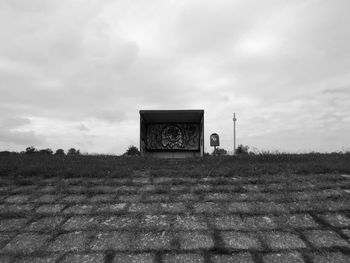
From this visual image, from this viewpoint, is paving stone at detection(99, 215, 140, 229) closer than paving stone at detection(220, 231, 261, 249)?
No

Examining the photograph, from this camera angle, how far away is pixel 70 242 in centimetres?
323

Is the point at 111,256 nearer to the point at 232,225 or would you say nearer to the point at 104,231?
the point at 104,231

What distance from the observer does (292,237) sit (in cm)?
323

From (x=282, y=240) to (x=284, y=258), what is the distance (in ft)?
1.08

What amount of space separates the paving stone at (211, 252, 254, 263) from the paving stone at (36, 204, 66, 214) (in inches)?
91.5

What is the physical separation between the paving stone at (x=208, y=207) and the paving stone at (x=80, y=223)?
1327 millimetres

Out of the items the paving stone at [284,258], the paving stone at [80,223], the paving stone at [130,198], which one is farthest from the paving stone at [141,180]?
the paving stone at [284,258]

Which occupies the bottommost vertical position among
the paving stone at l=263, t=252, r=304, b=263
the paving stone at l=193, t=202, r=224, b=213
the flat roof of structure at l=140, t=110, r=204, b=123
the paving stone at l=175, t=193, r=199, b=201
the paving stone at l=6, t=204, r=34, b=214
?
the paving stone at l=263, t=252, r=304, b=263

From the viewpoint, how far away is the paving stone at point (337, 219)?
3.50 meters

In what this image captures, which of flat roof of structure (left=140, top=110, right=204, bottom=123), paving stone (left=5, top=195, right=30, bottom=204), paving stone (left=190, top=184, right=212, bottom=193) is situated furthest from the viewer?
flat roof of structure (left=140, top=110, right=204, bottom=123)

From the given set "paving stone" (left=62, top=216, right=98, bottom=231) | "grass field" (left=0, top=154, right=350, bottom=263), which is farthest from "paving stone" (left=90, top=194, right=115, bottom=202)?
"paving stone" (left=62, top=216, right=98, bottom=231)

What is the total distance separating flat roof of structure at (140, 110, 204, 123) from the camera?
12.0 metres

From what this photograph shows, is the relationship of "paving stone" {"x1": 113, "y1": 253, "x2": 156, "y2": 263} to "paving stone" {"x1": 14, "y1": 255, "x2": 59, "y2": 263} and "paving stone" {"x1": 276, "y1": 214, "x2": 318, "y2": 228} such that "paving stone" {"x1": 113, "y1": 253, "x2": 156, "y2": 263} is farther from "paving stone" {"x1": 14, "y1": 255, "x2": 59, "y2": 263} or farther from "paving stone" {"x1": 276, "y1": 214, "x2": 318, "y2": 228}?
"paving stone" {"x1": 276, "y1": 214, "x2": 318, "y2": 228}

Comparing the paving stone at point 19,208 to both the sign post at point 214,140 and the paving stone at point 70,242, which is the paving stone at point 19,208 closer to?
the paving stone at point 70,242
